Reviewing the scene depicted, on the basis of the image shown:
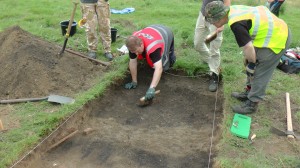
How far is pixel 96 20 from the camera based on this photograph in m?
6.01

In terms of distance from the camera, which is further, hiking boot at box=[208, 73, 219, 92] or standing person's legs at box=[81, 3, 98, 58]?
standing person's legs at box=[81, 3, 98, 58]

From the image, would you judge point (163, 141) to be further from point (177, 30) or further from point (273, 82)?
point (177, 30)

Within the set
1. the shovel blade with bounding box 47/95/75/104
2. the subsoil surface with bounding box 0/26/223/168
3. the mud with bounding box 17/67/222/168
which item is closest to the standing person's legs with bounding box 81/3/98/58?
the subsoil surface with bounding box 0/26/223/168

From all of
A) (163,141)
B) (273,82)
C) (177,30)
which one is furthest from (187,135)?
(177,30)

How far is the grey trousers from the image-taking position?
4.11 metres

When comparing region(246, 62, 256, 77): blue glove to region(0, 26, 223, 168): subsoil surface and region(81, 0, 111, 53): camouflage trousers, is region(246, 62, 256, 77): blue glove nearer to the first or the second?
region(0, 26, 223, 168): subsoil surface

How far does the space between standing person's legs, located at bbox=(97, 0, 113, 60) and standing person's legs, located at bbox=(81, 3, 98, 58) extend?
0.10 meters

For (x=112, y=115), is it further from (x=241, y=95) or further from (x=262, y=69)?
(x=262, y=69)

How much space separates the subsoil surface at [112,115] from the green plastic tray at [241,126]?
0.27m

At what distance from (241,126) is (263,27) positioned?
1.32 m

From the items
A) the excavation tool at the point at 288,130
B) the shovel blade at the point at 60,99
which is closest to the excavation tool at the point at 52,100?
the shovel blade at the point at 60,99

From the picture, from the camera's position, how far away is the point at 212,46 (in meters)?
5.20

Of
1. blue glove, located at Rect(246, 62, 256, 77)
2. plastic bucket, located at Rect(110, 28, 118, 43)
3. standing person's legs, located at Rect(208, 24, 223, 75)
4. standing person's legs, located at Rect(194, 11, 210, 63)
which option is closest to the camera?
blue glove, located at Rect(246, 62, 256, 77)

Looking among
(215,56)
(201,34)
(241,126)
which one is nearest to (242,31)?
(241,126)
